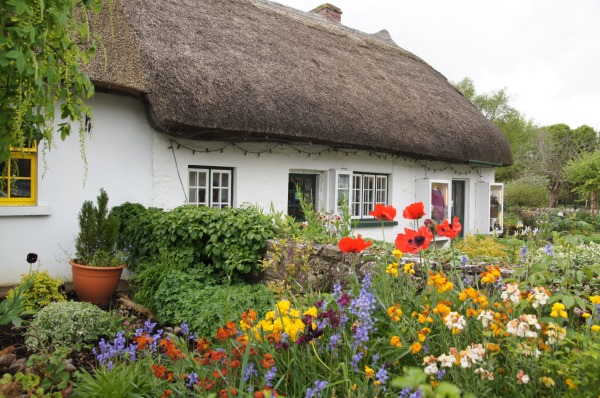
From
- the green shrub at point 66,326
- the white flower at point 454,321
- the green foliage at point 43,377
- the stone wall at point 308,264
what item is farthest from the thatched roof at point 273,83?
the white flower at point 454,321

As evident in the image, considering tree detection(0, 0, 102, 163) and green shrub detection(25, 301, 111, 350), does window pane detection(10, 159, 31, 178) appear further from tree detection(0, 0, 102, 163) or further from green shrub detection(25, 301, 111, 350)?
tree detection(0, 0, 102, 163)

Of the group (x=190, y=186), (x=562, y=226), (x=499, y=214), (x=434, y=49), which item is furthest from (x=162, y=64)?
(x=434, y=49)

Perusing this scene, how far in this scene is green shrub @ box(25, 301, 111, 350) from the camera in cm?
339

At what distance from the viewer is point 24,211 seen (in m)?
4.97

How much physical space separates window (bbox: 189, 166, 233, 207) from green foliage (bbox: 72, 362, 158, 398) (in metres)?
4.16

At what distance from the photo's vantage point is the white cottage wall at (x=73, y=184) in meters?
5.02

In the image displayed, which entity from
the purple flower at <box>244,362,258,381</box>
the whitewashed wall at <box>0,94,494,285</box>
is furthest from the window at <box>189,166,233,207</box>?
the purple flower at <box>244,362,258,381</box>

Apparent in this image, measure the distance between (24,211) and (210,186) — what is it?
7.84 feet

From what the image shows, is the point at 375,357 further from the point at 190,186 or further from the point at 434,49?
the point at 434,49

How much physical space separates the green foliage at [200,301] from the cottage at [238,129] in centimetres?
155

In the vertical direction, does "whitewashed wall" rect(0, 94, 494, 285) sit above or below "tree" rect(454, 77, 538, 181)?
below

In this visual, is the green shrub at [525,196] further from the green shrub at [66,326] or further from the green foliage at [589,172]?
the green shrub at [66,326]

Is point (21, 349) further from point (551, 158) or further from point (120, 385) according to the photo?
point (551, 158)

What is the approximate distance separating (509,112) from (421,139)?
25016 mm
